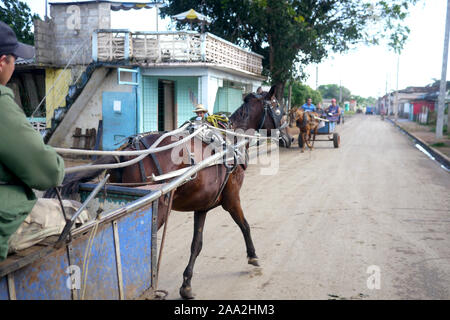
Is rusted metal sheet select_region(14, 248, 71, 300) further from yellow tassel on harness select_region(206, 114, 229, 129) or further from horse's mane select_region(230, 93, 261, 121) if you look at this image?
horse's mane select_region(230, 93, 261, 121)

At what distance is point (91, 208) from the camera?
340 centimetres

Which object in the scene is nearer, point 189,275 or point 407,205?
point 189,275

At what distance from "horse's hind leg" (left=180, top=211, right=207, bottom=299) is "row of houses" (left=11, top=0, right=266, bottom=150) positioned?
9.46 meters

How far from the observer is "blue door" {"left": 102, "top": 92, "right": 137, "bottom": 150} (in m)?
13.7

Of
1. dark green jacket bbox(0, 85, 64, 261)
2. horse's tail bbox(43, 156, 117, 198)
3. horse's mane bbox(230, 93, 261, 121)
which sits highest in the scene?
horse's mane bbox(230, 93, 261, 121)

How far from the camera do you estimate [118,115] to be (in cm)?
1391

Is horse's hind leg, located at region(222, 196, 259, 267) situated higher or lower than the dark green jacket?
lower

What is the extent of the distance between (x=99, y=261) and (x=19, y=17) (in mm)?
19191

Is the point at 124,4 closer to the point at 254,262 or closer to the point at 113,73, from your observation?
the point at 113,73

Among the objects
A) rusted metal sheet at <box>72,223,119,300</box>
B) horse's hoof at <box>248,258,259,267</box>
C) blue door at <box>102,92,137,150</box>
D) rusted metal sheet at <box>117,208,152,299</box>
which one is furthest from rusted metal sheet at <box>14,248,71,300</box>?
blue door at <box>102,92,137,150</box>

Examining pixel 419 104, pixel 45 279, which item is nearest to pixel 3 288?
pixel 45 279
